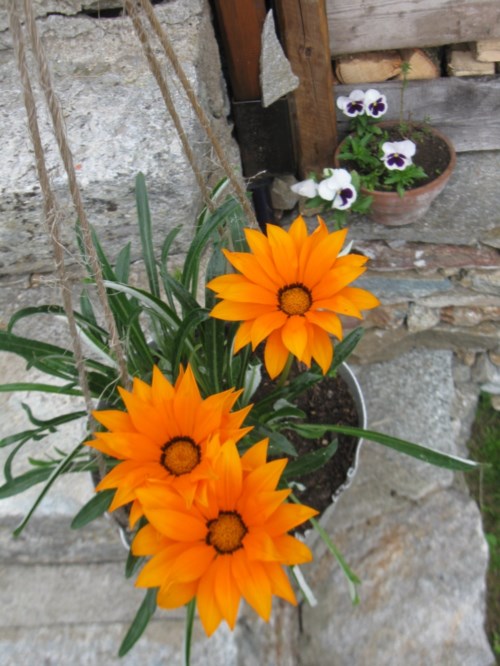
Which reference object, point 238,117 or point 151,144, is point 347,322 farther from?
point 151,144

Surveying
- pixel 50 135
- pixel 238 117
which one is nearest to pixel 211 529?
pixel 50 135

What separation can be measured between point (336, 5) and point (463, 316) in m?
0.78

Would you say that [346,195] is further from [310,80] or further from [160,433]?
[160,433]

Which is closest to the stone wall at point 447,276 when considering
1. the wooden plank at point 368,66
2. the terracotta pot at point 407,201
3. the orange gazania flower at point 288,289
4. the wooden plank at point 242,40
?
the terracotta pot at point 407,201

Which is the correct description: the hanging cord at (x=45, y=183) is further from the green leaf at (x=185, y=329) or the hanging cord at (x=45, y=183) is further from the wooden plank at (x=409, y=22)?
the wooden plank at (x=409, y=22)

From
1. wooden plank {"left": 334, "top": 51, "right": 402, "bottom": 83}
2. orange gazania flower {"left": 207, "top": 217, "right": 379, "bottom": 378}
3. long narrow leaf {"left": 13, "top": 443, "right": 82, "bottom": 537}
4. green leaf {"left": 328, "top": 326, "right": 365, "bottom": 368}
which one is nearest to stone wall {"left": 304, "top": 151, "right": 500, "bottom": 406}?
wooden plank {"left": 334, "top": 51, "right": 402, "bottom": 83}

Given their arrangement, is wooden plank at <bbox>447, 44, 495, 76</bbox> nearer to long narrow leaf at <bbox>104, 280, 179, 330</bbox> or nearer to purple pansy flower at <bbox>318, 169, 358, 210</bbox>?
purple pansy flower at <bbox>318, 169, 358, 210</bbox>

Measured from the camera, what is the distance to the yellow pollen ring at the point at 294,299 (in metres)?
0.69

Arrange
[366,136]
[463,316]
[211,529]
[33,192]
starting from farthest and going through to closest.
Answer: [463,316] < [366,136] < [33,192] < [211,529]

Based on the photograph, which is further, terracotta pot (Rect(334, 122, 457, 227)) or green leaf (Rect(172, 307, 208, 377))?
terracotta pot (Rect(334, 122, 457, 227))

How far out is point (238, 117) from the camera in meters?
1.46

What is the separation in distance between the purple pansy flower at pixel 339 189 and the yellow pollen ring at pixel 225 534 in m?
0.84

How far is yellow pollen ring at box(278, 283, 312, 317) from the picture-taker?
687 mm

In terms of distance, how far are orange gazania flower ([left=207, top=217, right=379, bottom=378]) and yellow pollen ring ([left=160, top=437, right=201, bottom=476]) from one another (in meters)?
0.12
